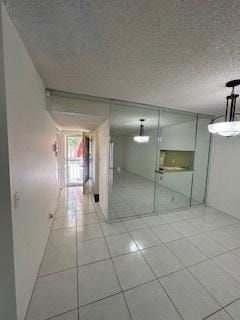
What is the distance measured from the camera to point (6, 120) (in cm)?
94

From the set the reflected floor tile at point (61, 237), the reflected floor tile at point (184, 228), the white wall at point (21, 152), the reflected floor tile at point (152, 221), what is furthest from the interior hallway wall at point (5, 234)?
the reflected floor tile at point (184, 228)

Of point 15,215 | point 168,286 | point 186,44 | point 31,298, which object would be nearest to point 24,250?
point 15,215

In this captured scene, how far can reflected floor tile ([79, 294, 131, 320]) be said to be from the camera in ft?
4.07

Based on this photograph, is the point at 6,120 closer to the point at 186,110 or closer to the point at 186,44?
the point at 186,44

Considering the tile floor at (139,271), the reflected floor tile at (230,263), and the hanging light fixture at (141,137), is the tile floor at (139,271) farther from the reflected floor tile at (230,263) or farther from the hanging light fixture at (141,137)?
the hanging light fixture at (141,137)

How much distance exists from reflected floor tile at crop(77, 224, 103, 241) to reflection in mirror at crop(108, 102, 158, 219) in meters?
0.44

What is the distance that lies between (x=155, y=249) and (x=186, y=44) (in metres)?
2.48

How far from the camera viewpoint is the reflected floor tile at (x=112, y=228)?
250 cm

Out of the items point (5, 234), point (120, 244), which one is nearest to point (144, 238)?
point (120, 244)

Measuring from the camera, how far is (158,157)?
330 cm

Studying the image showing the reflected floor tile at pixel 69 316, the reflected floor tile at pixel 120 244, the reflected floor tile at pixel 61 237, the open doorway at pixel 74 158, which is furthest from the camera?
the open doorway at pixel 74 158

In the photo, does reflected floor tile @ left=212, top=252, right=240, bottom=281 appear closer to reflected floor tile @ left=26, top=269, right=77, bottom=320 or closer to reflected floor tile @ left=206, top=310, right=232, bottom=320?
reflected floor tile @ left=206, top=310, right=232, bottom=320

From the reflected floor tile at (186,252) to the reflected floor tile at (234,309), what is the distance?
0.51m

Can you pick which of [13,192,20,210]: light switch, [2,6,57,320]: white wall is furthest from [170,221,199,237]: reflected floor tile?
[13,192,20,210]: light switch
